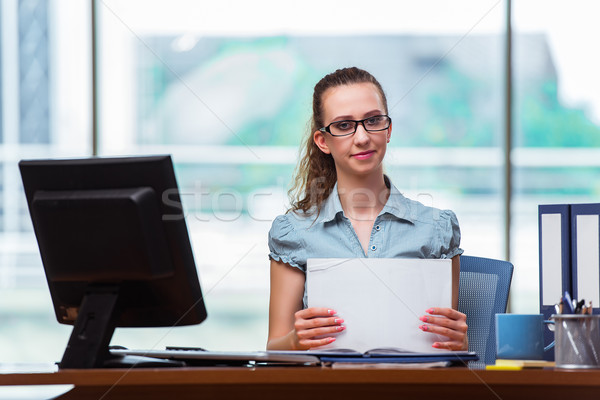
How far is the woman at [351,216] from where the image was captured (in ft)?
5.50

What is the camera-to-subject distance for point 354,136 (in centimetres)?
165

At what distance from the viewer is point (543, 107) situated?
312 cm

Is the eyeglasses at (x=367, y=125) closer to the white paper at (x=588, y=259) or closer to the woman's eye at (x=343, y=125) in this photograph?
the woman's eye at (x=343, y=125)

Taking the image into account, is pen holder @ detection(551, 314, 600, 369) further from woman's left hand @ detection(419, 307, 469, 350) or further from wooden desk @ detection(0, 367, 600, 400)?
woman's left hand @ detection(419, 307, 469, 350)

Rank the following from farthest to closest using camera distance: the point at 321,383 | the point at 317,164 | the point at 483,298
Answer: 1. the point at 317,164
2. the point at 483,298
3. the point at 321,383

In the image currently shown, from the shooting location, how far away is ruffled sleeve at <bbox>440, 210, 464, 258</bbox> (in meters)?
1.76

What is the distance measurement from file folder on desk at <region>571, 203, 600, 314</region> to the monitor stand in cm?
78

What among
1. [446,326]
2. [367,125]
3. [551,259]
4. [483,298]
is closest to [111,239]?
[446,326]

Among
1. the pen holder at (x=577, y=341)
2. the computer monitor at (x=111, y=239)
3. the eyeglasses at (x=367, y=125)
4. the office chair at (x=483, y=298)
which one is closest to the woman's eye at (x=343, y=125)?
the eyeglasses at (x=367, y=125)

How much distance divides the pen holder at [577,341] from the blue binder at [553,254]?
0.31 metres

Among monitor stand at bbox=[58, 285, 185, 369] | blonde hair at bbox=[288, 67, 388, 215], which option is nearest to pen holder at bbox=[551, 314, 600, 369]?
monitor stand at bbox=[58, 285, 185, 369]

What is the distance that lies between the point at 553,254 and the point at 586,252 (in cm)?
7

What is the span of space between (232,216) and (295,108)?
0.57 meters

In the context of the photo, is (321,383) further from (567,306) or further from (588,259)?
(588,259)
